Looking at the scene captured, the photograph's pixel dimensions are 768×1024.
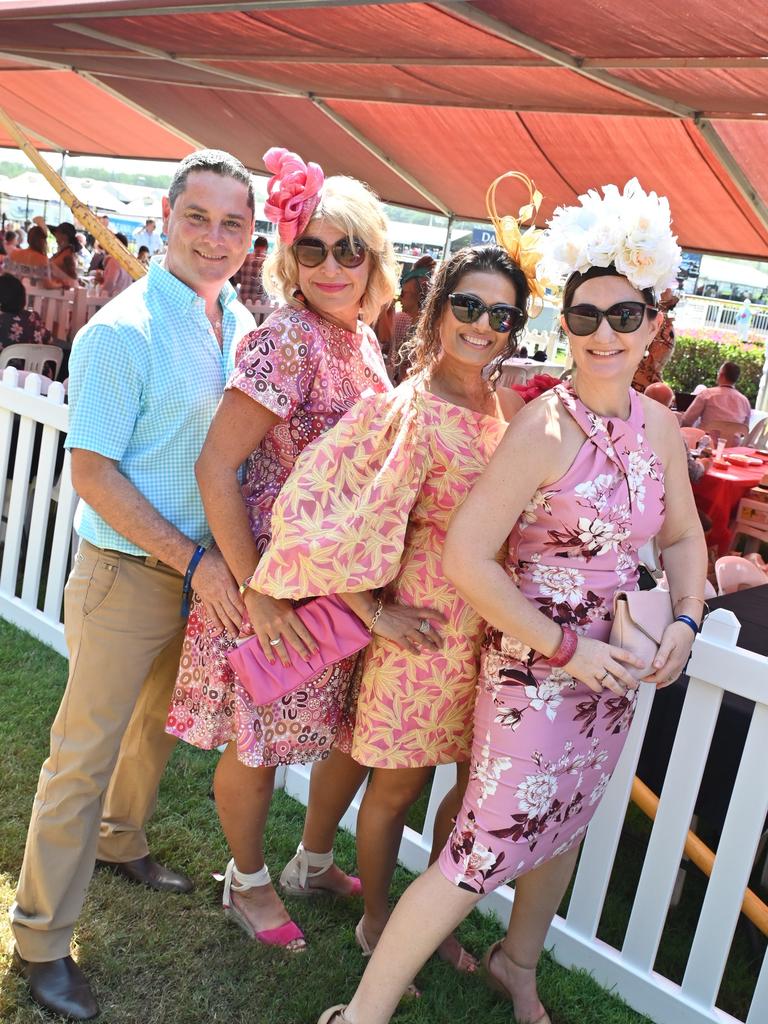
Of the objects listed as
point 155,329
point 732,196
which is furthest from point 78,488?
point 732,196

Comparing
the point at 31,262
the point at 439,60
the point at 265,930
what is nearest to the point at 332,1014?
the point at 265,930

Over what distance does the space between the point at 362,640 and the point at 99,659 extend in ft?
2.05

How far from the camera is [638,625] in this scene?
75.9 inches

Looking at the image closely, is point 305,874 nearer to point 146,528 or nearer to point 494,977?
point 494,977

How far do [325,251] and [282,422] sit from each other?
39 cm

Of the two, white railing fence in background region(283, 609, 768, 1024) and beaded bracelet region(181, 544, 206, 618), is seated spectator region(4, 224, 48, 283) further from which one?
white railing fence in background region(283, 609, 768, 1024)

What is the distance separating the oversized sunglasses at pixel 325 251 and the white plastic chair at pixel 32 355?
4.46m

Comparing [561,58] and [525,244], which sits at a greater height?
[561,58]

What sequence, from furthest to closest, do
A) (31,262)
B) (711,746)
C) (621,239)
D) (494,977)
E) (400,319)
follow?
(31,262), (400,319), (711,746), (494,977), (621,239)

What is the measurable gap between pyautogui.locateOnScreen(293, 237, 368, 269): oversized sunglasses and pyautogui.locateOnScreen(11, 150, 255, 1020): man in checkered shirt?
0.74 feet

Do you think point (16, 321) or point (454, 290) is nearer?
point (454, 290)

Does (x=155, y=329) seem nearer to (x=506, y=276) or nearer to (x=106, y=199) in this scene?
(x=506, y=276)

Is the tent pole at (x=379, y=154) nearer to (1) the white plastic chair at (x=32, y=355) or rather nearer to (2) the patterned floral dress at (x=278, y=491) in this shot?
(1) the white plastic chair at (x=32, y=355)

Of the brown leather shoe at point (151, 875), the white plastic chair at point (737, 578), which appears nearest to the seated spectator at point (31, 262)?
the white plastic chair at point (737, 578)
